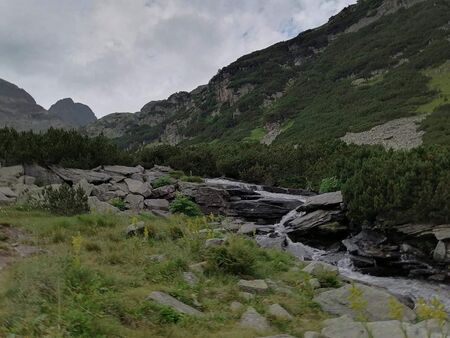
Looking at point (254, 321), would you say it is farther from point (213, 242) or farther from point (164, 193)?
point (164, 193)

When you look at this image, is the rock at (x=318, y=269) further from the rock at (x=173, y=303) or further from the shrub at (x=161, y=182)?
the shrub at (x=161, y=182)

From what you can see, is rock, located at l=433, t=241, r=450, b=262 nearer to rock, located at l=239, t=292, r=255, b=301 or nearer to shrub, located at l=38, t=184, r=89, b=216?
rock, located at l=239, t=292, r=255, b=301

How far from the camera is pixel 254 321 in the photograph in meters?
6.00

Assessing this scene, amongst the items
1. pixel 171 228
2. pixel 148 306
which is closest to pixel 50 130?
pixel 171 228

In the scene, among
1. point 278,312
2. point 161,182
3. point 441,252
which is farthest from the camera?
point 161,182

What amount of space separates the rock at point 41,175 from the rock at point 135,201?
3.43 meters

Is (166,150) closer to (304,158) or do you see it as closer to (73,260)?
(304,158)

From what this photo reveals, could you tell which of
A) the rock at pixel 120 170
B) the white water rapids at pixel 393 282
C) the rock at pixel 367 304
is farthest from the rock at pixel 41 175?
the rock at pixel 367 304

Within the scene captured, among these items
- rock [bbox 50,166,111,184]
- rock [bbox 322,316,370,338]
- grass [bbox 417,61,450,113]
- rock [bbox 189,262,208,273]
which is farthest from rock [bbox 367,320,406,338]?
grass [bbox 417,61,450,113]

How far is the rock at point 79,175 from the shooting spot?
19.1 meters

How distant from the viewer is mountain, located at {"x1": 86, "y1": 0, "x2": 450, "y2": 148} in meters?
49.9

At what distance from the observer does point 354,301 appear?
3770mm

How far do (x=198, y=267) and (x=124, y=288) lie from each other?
6.23ft

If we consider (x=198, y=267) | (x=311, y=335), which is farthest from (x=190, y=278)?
(x=311, y=335)
